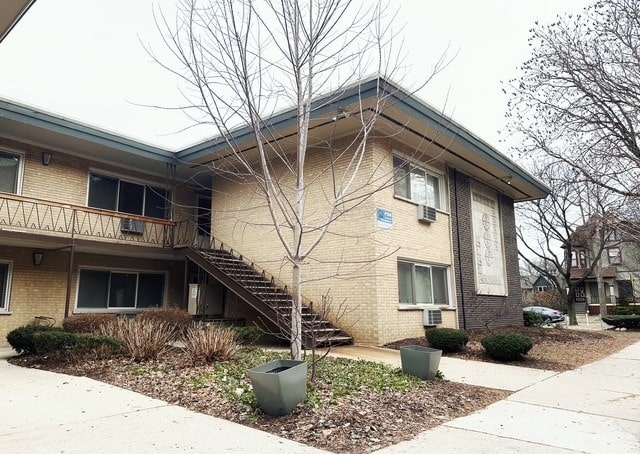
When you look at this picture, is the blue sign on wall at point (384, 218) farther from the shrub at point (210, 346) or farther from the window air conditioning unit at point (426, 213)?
the shrub at point (210, 346)

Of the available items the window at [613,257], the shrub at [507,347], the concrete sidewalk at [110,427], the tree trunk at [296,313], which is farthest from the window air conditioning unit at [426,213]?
the window at [613,257]

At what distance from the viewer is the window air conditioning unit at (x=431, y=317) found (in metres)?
13.2

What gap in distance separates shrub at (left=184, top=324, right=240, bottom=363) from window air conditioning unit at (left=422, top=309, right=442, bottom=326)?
21.5 feet

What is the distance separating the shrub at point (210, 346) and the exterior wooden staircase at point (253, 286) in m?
2.74

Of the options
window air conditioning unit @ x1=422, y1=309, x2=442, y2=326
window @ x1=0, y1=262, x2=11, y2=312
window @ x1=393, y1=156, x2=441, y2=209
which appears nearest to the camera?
window @ x1=0, y1=262, x2=11, y2=312

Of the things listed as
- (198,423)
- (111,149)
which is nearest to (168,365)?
(198,423)

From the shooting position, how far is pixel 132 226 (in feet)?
49.0

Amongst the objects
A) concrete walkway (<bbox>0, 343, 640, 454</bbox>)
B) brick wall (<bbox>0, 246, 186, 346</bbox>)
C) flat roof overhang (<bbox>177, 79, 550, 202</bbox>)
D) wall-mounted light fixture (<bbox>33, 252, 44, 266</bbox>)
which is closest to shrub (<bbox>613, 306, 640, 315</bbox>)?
flat roof overhang (<bbox>177, 79, 550, 202</bbox>)

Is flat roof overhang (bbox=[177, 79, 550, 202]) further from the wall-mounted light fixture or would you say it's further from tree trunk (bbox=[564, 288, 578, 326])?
tree trunk (bbox=[564, 288, 578, 326])

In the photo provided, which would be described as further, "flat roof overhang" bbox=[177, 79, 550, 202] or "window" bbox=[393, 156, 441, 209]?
"window" bbox=[393, 156, 441, 209]

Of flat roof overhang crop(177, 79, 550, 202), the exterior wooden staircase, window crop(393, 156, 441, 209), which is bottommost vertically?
the exterior wooden staircase

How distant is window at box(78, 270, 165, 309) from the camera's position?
14.2 meters

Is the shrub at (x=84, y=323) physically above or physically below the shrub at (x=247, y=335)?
above

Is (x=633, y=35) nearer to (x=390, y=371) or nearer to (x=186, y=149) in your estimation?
(x=390, y=371)
